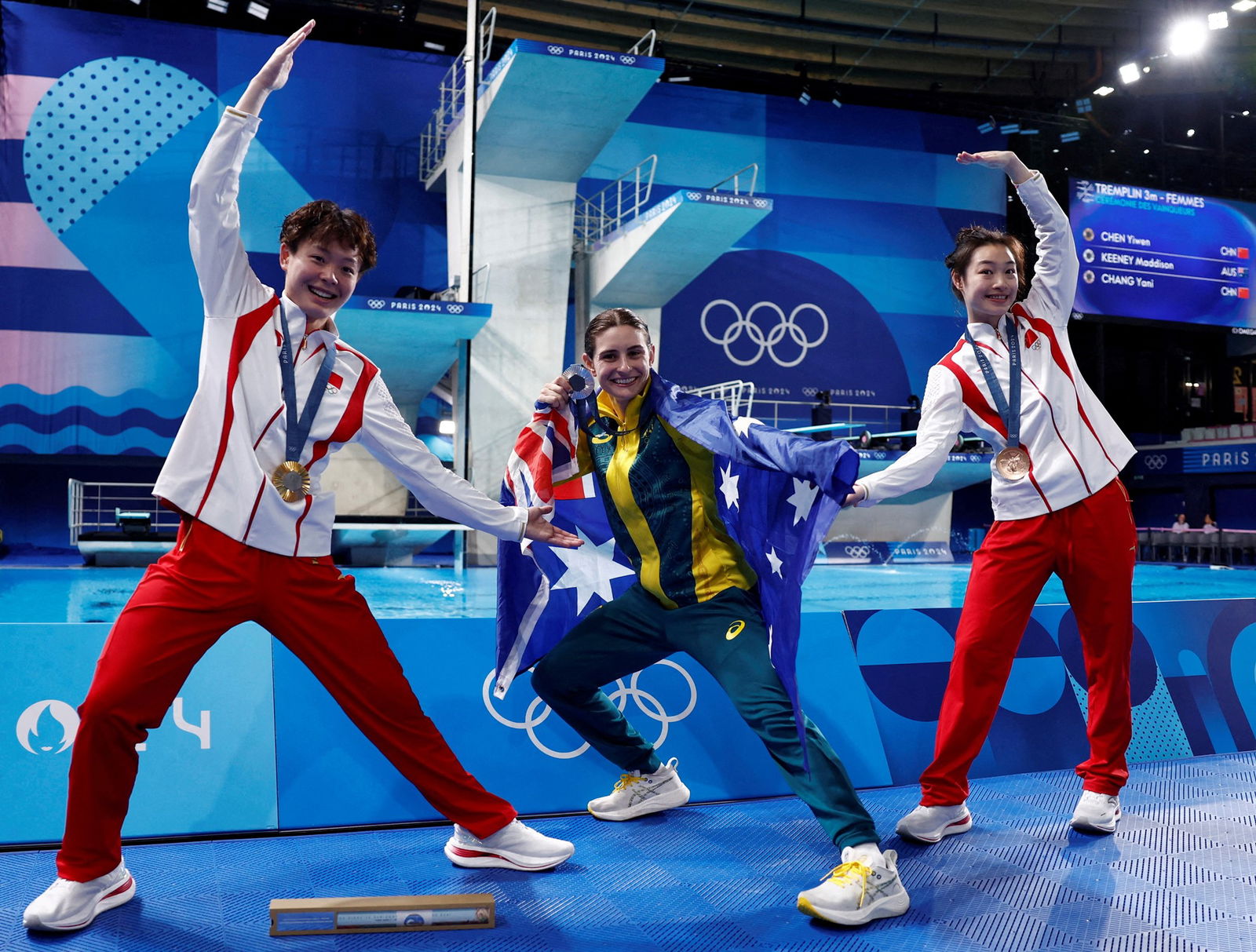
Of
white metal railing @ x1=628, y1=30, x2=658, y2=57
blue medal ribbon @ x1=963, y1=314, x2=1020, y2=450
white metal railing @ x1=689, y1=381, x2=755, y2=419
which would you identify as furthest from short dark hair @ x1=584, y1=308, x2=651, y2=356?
white metal railing @ x1=689, y1=381, x2=755, y2=419

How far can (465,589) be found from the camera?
8148mm

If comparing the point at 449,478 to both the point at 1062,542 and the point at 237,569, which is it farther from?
the point at 1062,542

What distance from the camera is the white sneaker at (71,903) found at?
2.21 metres

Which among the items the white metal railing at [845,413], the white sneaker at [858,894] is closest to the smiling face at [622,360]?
the white sneaker at [858,894]

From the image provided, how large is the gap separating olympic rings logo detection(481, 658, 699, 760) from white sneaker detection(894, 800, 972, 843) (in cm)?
89

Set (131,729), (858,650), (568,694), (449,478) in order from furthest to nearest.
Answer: (858,650) < (568,694) < (449,478) < (131,729)

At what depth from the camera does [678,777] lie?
3.43 meters

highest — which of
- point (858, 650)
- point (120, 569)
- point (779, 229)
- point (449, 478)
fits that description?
point (779, 229)

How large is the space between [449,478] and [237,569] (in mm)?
668

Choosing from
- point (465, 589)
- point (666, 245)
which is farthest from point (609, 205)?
point (465, 589)

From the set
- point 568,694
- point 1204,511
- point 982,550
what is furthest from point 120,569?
point 1204,511

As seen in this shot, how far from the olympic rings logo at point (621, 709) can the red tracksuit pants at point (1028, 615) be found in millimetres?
937

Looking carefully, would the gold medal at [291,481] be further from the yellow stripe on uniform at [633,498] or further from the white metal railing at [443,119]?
the white metal railing at [443,119]

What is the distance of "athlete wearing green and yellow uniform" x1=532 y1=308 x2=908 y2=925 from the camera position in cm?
265
